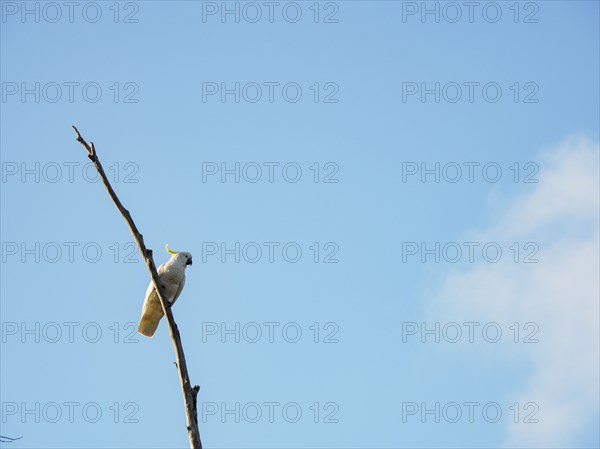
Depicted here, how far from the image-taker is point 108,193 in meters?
4.79

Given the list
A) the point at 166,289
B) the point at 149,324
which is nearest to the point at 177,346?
the point at 149,324

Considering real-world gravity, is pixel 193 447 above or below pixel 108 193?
below

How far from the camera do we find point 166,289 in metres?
7.93

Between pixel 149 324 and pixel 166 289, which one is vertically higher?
pixel 166 289

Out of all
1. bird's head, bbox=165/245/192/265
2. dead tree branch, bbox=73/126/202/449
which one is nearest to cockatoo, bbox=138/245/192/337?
bird's head, bbox=165/245/192/265

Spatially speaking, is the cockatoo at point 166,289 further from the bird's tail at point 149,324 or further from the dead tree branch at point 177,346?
the dead tree branch at point 177,346

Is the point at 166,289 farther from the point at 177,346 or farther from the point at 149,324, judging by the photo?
the point at 177,346

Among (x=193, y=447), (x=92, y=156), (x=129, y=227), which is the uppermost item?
(x=92, y=156)

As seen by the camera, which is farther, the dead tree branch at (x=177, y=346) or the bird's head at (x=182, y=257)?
the bird's head at (x=182, y=257)

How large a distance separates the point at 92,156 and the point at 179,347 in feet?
3.85

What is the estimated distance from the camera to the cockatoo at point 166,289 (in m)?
7.40

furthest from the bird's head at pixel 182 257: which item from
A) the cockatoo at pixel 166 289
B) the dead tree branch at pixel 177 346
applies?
the dead tree branch at pixel 177 346

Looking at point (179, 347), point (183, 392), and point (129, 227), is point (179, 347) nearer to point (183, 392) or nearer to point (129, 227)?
point (183, 392)

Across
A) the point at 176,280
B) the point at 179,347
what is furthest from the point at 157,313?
the point at 179,347
